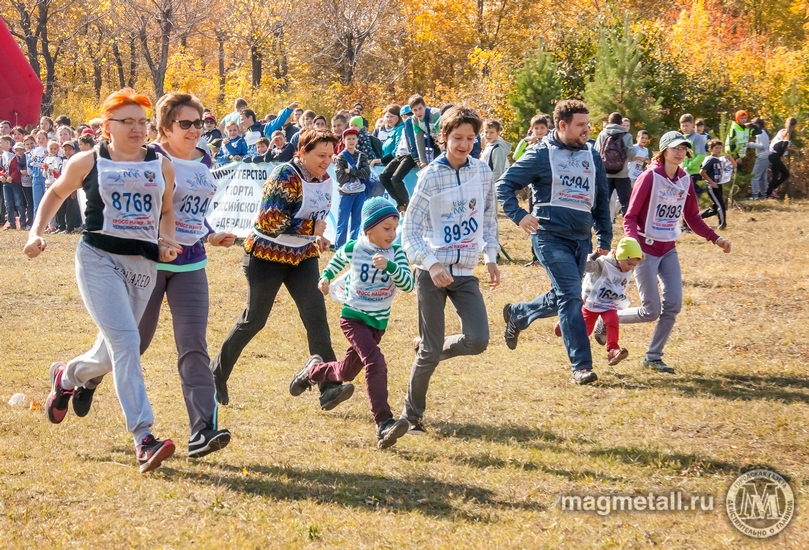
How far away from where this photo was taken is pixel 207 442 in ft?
18.8

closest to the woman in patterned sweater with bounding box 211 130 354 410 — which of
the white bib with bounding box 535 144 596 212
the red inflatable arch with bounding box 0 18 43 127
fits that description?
the white bib with bounding box 535 144 596 212

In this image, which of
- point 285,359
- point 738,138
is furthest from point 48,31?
point 285,359

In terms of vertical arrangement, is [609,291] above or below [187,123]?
below

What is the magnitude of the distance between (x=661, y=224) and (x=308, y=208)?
3309 mm

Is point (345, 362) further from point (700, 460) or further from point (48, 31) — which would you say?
point (48, 31)

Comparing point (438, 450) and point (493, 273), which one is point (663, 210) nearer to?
point (493, 273)

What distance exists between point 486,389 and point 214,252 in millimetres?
9749

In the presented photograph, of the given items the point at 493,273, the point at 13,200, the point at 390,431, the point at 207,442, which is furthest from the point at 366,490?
the point at 13,200

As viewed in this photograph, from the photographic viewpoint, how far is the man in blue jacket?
25.8 feet

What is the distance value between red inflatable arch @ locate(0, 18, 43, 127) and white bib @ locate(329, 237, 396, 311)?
27.4 metres

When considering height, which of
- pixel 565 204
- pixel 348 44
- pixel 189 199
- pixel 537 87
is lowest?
pixel 565 204

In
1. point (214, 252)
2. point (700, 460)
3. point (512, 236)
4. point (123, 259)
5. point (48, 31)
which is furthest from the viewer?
point (48, 31)

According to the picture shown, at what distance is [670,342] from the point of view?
10.2m

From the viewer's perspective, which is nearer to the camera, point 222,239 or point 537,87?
point 222,239
